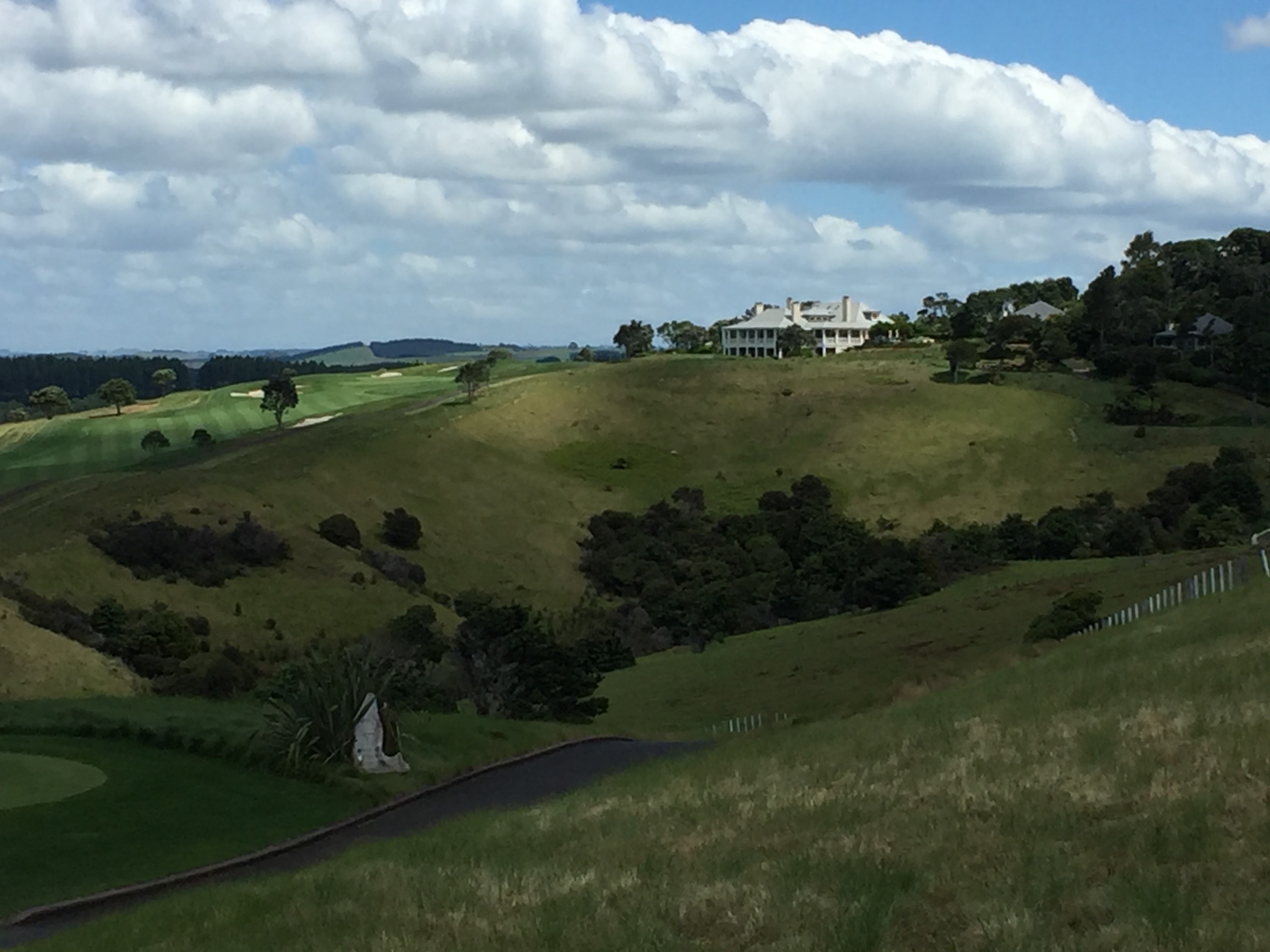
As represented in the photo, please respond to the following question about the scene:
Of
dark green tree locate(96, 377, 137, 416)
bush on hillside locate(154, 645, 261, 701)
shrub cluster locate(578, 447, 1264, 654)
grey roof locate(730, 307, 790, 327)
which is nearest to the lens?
bush on hillside locate(154, 645, 261, 701)

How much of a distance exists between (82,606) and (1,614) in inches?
491

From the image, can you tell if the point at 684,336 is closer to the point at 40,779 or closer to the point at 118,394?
the point at 118,394

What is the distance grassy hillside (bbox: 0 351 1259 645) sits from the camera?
66250mm

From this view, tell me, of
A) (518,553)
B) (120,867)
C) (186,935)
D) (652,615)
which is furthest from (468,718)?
(518,553)

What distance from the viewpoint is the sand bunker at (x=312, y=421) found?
119m

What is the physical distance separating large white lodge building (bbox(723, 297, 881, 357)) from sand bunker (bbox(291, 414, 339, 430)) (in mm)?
43079

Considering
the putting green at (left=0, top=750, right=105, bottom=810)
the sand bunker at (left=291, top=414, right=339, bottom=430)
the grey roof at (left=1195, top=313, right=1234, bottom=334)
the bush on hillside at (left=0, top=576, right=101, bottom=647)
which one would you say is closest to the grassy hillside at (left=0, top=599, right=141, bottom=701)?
the bush on hillside at (left=0, top=576, right=101, bottom=647)

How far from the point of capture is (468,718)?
3044 centimetres

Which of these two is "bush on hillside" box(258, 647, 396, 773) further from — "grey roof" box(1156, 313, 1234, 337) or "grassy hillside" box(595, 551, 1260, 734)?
"grey roof" box(1156, 313, 1234, 337)

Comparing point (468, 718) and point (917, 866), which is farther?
point (468, 718)

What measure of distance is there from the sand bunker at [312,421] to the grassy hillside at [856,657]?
216ft

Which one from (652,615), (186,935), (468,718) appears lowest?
(652,615)

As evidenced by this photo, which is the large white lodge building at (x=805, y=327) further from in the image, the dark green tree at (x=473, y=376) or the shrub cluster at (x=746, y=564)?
the shrub cluster at (x=746, y=564)

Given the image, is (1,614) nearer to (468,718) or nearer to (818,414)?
(468,718)
